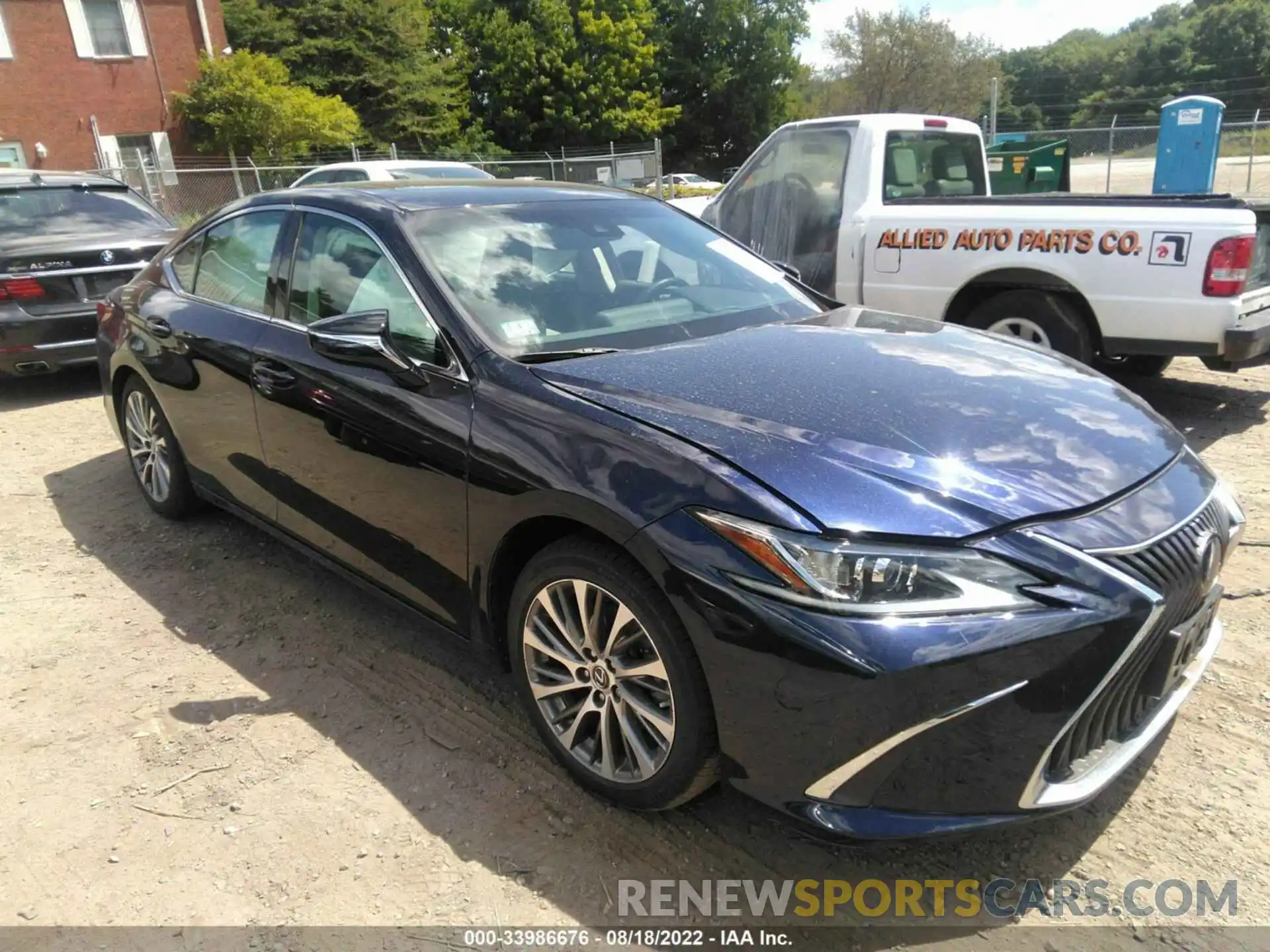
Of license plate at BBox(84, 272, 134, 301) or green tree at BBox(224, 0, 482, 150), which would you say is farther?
green tree at BBox(224, 0, 482, 150)

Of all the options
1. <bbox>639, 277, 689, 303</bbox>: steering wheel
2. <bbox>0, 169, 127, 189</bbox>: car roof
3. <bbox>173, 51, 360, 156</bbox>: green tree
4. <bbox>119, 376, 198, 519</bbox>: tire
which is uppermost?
<bbox>173, 51, 360, 156</bbox>: green tree

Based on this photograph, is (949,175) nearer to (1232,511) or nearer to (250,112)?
(1232,511)

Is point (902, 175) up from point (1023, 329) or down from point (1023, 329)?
up

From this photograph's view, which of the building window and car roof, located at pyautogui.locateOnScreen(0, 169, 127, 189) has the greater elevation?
the building window

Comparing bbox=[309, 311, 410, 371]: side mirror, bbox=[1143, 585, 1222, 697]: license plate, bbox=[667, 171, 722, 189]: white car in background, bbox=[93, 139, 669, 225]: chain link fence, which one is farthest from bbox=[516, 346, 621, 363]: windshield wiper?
bbox=[667, 171, 722, 189]: white car in background

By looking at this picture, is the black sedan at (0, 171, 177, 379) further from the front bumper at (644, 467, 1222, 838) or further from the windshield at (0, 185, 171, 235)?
the front bumper at (644, 467, 1222, 838)

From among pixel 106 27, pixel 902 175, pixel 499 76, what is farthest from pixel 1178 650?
pixel 499 76

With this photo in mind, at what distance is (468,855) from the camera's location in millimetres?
2453

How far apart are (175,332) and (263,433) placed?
957 mm

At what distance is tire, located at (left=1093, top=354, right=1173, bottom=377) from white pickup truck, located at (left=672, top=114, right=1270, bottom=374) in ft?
0.05

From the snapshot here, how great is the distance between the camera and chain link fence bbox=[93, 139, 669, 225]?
19.1 metres

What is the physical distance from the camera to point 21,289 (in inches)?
273

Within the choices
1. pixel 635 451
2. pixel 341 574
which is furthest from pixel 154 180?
pixel 635 451

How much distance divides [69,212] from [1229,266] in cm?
856
